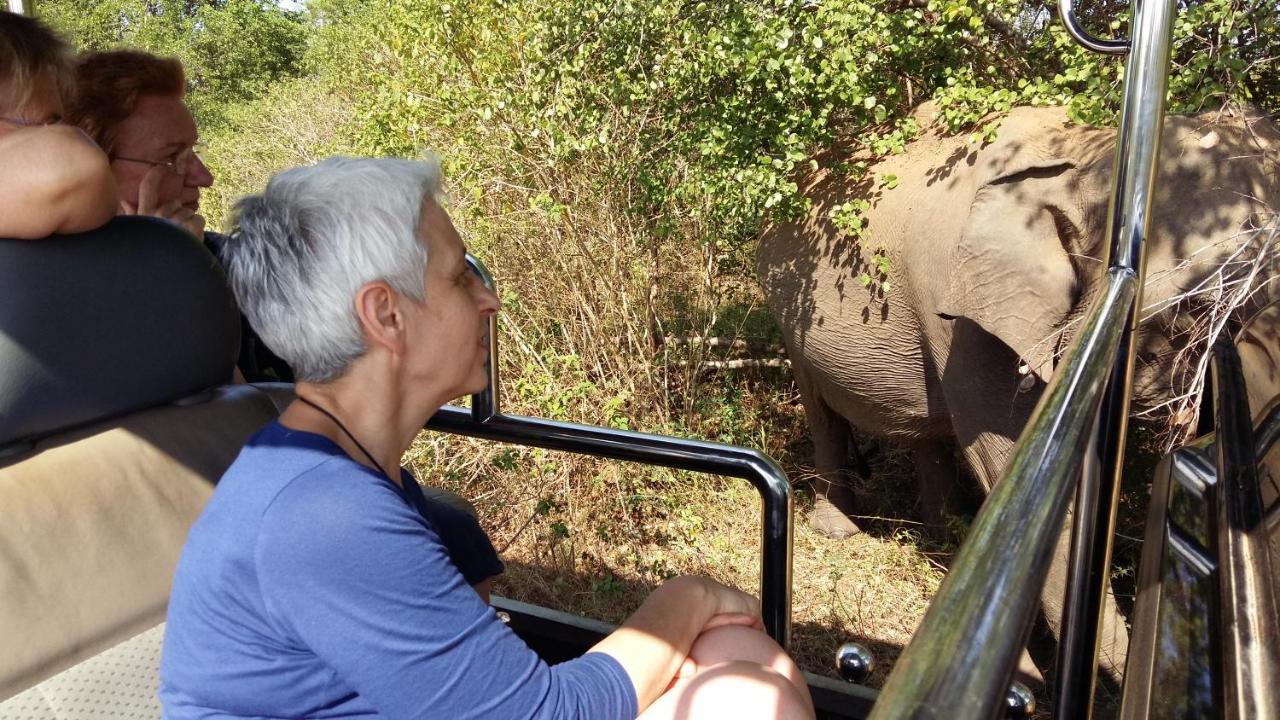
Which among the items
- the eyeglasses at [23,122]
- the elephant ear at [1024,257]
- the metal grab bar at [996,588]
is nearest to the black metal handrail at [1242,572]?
the metal grab bar at [996,588]

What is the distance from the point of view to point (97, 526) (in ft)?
4.65

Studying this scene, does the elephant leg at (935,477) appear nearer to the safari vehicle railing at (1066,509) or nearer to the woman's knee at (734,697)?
the safari vehicle railing at (1066,509)

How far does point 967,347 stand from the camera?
3.88 m

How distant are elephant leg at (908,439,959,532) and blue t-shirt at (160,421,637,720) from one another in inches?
145

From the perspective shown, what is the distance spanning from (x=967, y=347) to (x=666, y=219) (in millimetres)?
Result: 1480

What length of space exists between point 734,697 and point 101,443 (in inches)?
36.4

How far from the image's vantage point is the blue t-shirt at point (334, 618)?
3.41 feet

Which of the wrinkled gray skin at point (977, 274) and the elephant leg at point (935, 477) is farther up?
the wrinkled gray skin at point (977, 274)

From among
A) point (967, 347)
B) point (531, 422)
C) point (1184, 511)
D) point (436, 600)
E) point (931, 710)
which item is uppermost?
point (931, 710)

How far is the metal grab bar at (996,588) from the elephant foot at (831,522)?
4.16m

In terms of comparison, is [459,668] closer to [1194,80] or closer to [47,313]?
[47,313]

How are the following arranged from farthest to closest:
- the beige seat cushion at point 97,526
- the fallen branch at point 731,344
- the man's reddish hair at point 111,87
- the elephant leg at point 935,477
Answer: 1. the fallen branch at point 731,344
2. the elephant leg at point 935,477
3. the man's reddish hair at point 111,87
4. the beige seat cushion at point 97,526

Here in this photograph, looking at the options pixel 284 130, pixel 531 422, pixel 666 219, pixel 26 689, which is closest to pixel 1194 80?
pixel 666 219

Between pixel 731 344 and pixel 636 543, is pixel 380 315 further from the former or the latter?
pixel 731 344
